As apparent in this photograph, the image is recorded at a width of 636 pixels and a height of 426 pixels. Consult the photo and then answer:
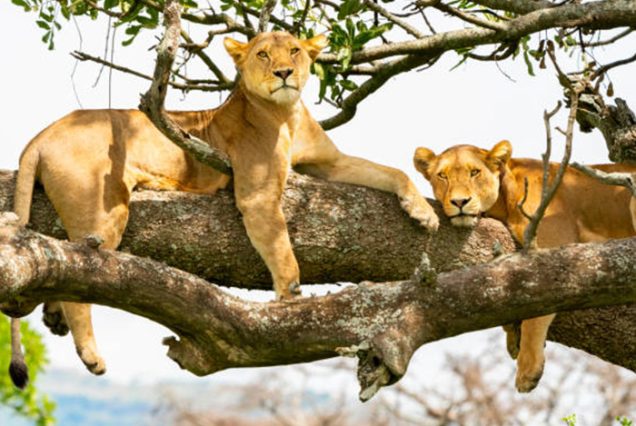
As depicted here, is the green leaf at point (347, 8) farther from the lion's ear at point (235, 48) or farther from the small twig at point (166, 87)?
the small twig at point (166, 87)

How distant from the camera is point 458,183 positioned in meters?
6.41

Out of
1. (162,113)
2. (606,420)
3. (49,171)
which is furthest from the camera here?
(606,420)

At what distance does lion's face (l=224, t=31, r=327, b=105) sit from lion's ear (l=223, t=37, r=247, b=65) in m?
0.03

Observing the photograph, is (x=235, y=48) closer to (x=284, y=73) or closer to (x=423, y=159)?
(x=284, y=73)

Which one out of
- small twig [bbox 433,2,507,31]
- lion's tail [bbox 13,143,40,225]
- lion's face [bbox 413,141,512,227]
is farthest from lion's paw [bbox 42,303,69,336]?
small twig [bbox 433,2,507,31]

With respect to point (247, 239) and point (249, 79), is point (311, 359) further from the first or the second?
point (249, 79)

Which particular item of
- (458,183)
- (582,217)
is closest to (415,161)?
(458,183)

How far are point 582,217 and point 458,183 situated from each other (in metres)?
0.65

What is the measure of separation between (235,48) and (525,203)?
1701 millimetres

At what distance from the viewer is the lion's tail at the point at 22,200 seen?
580 centimetres

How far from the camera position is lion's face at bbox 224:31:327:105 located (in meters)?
6.51

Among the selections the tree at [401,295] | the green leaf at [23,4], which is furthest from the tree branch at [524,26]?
the green leaf at [23,4]

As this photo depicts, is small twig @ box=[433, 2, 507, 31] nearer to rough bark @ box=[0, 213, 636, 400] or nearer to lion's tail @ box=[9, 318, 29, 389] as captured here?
rough bark @ box=[0, 213, 636, 400]

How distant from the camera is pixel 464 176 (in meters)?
6.47
